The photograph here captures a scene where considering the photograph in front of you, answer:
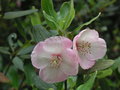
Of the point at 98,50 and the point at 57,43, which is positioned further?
the point at 98,50

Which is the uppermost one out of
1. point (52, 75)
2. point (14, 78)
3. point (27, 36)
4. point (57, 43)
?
point (57, 43)

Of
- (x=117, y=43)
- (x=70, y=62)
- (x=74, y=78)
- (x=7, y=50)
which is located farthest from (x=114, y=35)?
(x=70, y=62)

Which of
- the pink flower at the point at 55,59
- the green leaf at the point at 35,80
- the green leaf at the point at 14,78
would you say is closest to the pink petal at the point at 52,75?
the pink flower at the point at 55,59

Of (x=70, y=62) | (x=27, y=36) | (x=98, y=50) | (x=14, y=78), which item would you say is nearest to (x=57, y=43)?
(x=70, y=62)

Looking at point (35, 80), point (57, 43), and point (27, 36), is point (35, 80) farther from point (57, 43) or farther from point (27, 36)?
point (27, 36)

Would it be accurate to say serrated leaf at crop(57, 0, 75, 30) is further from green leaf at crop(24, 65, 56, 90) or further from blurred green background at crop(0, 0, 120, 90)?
green leaf at crop(24, 65, 56, 90)

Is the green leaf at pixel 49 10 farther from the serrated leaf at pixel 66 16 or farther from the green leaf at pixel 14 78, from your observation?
the green leaf at pixel 14 78

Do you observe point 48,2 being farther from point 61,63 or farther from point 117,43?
point 117,43
